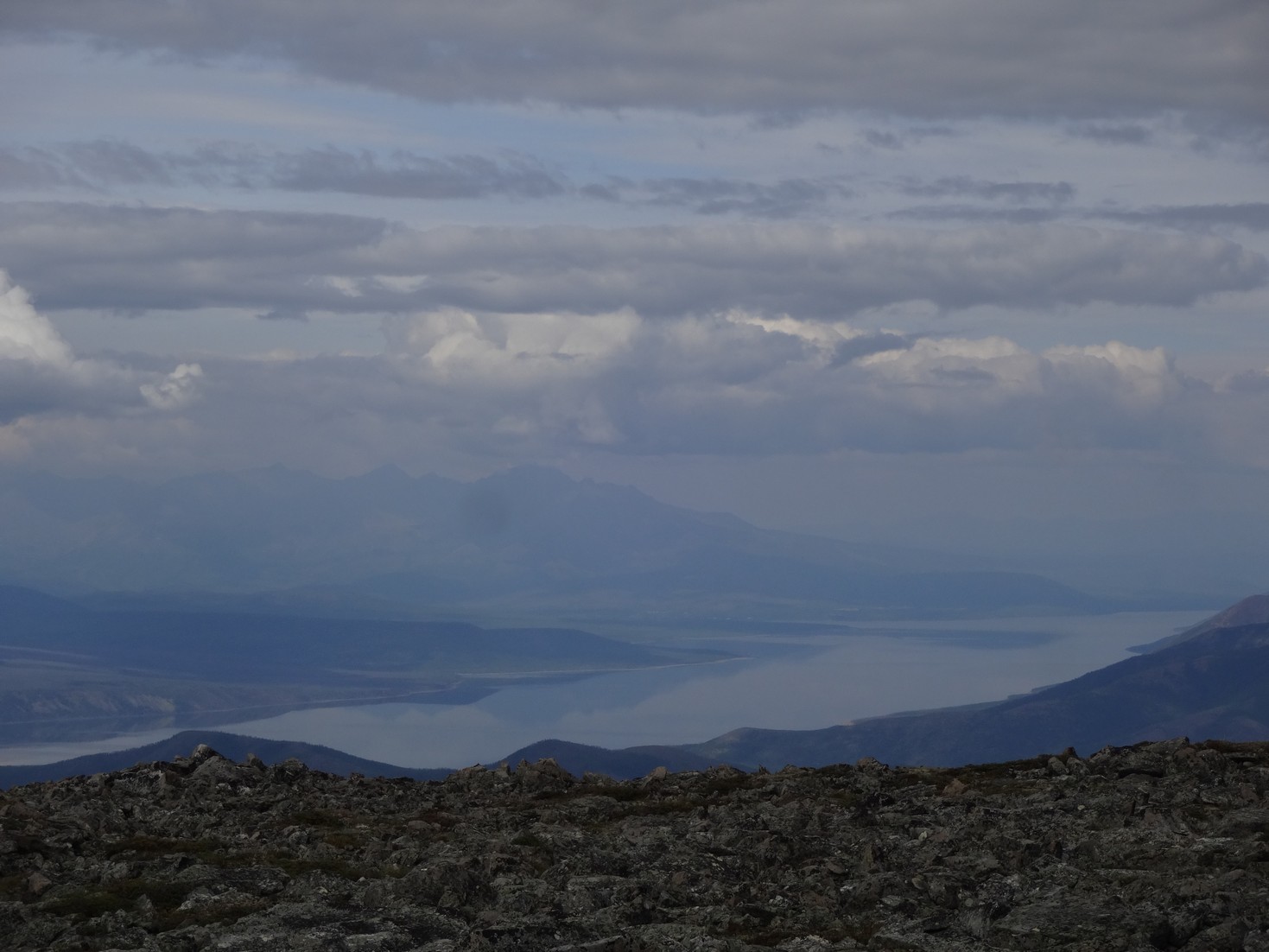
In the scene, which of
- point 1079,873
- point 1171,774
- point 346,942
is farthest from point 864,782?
point 346,942

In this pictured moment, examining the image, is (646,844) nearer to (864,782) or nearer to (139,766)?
(864,782)

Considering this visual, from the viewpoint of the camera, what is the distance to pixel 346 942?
88.9ft

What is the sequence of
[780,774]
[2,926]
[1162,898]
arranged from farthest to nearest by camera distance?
[780,774], [2,926], [1162,898]

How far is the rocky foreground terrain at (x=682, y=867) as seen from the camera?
26688mm

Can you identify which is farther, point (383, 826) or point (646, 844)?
point (383, 826)

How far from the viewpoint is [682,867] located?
32.2 metres

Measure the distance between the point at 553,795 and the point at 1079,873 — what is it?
23.7 meters

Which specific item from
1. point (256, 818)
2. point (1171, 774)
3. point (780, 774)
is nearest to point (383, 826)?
point (256, 818)

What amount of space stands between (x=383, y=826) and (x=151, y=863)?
26.8 ft

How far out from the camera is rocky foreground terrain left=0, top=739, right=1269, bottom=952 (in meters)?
26.7

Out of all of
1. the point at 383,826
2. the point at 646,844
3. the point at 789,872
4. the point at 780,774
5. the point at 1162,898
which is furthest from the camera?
the point at 780,774

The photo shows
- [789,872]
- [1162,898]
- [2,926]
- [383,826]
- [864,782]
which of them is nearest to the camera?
[1162,898]

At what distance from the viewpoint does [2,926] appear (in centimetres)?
2888

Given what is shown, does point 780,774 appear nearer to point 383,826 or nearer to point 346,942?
point 383,826
